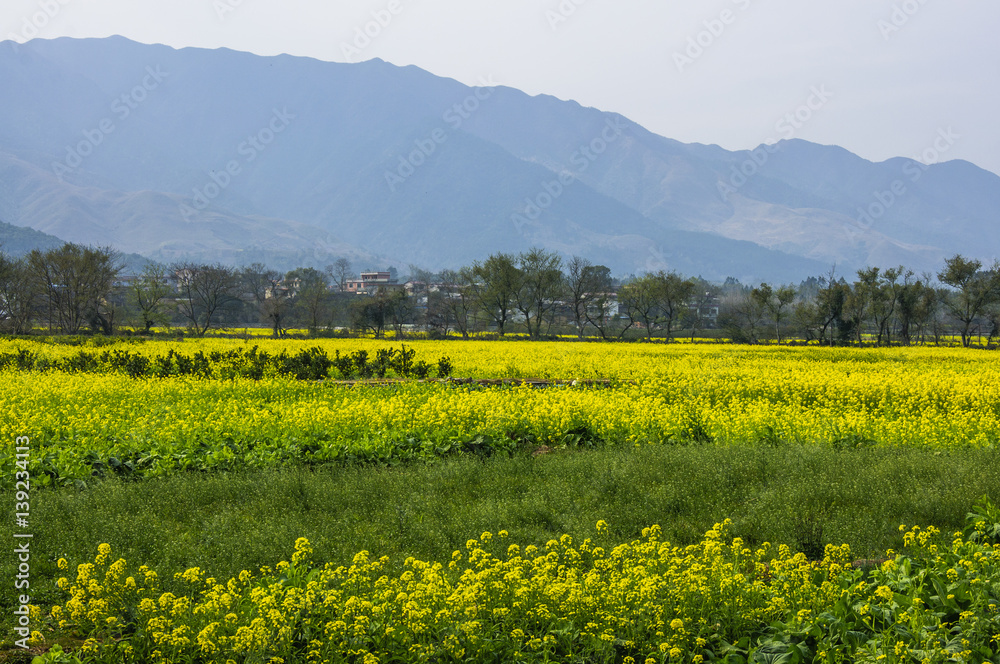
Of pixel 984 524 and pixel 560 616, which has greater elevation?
pixel 984 524

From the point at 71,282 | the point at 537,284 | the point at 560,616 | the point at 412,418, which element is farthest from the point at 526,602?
the point at 537,284

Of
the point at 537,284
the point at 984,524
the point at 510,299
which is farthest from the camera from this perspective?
the point at 537,284

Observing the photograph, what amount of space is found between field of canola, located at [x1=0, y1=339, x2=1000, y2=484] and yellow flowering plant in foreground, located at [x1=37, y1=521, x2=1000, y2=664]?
509cm

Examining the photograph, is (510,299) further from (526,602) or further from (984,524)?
(526,602)

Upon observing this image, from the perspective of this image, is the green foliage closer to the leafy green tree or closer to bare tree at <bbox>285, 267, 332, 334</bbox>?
bare tree at <bbox>285, 267, 332, 334</bbox>

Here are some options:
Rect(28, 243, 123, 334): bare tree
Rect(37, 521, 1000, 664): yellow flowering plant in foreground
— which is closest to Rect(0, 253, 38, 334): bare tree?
Rect(28, 243, 123, 334): bare tree

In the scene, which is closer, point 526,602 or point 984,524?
point 526,602

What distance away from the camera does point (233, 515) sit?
7590mm

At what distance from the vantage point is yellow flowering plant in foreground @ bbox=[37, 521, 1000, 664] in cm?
445

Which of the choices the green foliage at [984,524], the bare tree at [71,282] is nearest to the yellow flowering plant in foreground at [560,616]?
the green foliage at [984,524]

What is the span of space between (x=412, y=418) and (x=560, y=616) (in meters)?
8.22

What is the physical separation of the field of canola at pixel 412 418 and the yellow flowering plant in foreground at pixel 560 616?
5.09 meters

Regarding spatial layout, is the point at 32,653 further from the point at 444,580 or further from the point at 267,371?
the point at 267,371

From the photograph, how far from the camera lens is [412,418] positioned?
12805 millimetres
